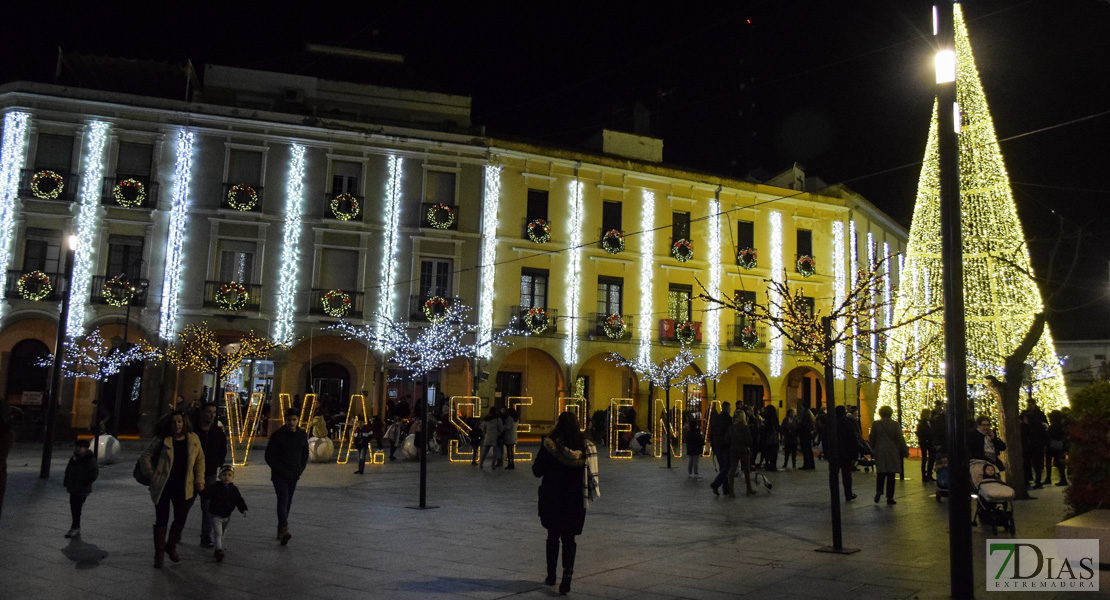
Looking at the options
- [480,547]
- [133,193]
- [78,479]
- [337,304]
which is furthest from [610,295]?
[78,479]

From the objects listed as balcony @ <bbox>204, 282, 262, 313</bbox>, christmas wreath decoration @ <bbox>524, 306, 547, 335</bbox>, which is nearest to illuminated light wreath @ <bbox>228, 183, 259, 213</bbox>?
balcony @ <bbox>204, 282, 262, 313</bbox>

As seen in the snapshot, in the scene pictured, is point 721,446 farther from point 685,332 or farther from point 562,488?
point 685,332

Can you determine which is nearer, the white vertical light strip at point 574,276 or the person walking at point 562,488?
the person walking at point 562,488

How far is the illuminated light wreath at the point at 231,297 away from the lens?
27812 mm

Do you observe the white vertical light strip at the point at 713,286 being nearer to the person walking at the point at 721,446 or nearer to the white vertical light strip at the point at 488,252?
the white vertical light strip at the point at 488,252

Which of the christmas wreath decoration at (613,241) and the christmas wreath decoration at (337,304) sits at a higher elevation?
the christmas wreath decoration at (613,241)

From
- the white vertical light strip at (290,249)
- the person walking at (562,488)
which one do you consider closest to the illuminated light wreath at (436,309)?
the white vertical light strip at (290,249)

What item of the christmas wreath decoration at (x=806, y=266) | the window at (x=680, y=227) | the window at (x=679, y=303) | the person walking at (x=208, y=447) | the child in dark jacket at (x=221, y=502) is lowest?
the child in dark jacket at (x=221, y=502)

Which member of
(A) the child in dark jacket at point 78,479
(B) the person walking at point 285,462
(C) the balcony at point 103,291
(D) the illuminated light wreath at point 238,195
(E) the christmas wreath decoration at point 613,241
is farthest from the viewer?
(E) the christmas wreath decoration at point 613,241

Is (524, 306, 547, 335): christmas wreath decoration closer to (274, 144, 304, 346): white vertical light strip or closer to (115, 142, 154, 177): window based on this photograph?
(274, 144, 304, 346): white vertical light strip

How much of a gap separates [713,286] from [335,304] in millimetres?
14735

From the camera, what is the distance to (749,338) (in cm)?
3472

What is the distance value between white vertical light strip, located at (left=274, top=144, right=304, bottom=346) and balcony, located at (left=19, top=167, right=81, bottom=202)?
6517mm

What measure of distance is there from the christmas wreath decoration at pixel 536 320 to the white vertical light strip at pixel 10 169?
16597 millimetres
